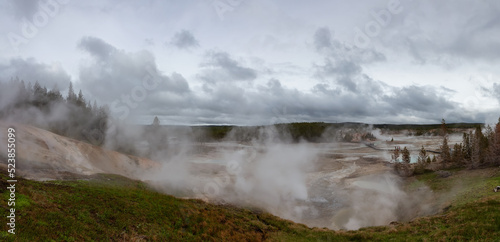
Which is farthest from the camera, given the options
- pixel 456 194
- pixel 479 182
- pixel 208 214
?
pixel 479 182

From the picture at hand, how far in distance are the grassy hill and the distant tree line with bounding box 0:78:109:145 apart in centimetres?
4190

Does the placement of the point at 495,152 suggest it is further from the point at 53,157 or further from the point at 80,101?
the point at 80,101

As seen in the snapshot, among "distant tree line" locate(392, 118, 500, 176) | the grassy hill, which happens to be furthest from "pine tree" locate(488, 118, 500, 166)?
the grassy hill

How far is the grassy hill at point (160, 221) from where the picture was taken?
552 inches

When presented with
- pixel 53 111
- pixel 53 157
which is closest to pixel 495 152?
pixel 53 157

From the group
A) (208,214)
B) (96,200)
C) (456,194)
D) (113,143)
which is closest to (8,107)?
(113,143)

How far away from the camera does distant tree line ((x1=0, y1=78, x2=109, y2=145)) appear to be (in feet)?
179

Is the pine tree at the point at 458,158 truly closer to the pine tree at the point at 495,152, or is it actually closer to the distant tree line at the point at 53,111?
the pine tree at the point at 495,152

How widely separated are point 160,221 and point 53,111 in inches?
2480

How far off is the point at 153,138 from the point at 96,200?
62.2 meters

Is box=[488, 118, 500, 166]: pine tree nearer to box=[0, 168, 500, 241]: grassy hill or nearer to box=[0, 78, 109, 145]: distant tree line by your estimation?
box=[0, 168, 500, 241]: grassy hill

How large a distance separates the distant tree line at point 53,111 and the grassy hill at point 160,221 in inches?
1649

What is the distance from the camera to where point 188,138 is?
109438mm

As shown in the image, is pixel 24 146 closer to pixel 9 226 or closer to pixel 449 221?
pixel 9 226
